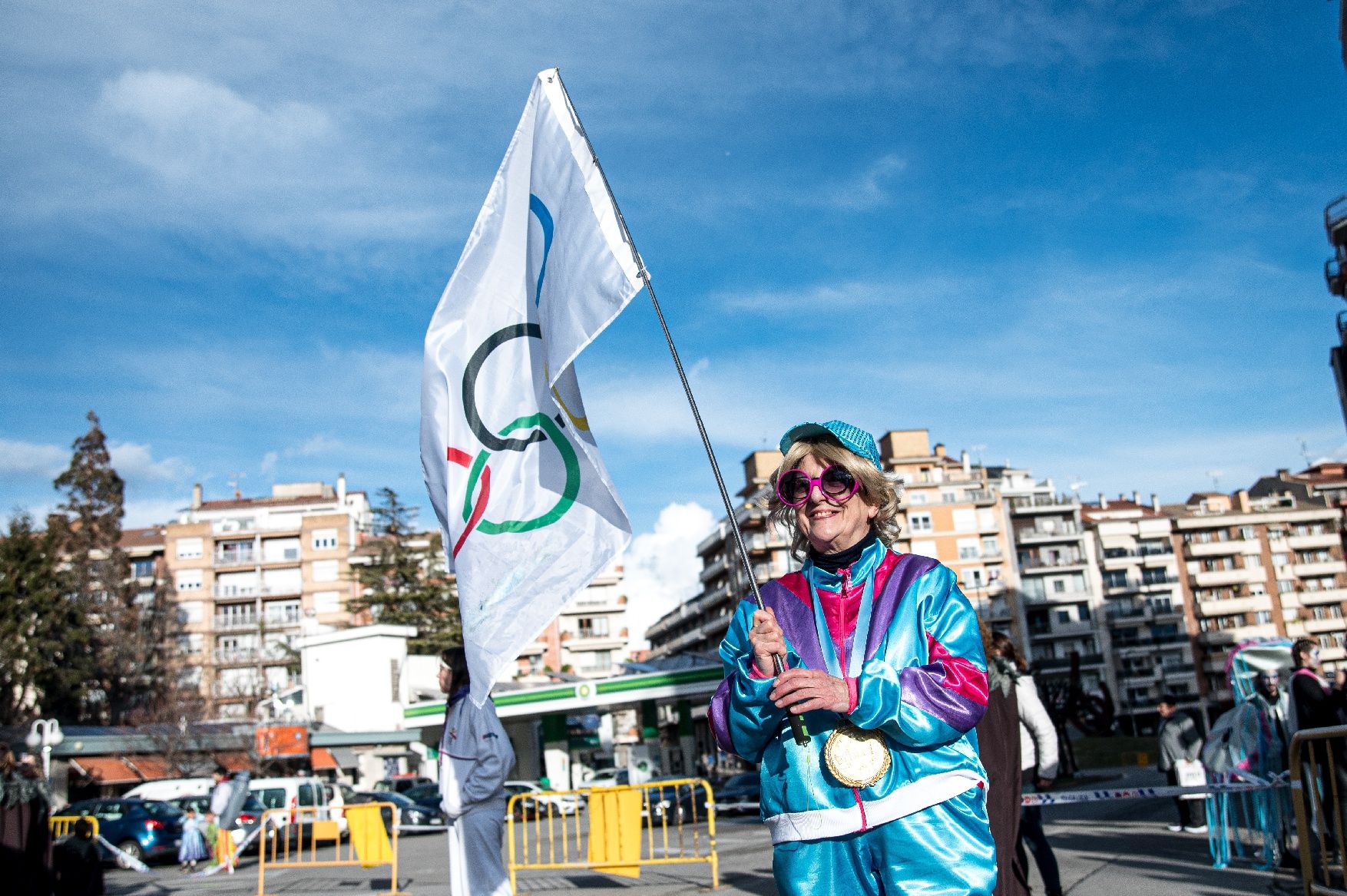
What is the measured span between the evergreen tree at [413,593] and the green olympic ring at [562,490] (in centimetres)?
5505

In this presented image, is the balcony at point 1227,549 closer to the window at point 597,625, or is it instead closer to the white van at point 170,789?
the window at point 597,625

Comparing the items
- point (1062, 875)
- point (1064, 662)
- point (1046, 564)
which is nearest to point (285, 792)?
point (1062, 875)

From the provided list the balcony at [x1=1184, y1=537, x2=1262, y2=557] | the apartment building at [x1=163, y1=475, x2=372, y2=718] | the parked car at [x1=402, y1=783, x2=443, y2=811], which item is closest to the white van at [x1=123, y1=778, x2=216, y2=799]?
the parked car at [x1=402, y1=783, x2=443, y2=811]

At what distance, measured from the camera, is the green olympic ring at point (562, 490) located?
4973mm

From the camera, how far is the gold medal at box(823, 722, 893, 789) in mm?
2578

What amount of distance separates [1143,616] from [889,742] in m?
90.1

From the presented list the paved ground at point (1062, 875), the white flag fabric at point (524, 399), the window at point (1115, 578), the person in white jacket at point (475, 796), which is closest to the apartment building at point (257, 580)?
the window at point (1115, 578)

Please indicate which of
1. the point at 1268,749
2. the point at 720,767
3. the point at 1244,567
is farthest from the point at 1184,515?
the point at 1268,749

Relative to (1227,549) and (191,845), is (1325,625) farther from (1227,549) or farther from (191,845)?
(191,845)

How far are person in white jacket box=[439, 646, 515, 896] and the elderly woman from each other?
4.13 m

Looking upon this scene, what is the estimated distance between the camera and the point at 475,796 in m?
6.75

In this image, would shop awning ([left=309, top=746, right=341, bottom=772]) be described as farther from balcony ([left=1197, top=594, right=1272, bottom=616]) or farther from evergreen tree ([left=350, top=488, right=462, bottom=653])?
balcony ([left=1197, top=594, right=1272, bottom=616])

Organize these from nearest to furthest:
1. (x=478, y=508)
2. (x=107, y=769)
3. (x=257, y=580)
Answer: (x=478, y=508) < (x=107, y=769) < (x=257, y=580)

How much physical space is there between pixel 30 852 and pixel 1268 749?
10.5 metres
